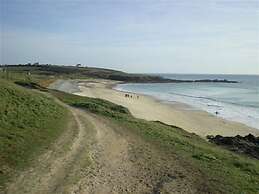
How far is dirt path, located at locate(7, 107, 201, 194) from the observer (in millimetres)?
12836

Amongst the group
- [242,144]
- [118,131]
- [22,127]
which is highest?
[22,127]

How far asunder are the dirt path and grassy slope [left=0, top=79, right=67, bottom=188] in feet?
1.69

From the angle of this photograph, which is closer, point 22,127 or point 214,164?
point 214,164

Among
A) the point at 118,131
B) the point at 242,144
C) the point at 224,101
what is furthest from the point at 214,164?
the point at 224,101

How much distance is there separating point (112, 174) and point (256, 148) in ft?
43.8

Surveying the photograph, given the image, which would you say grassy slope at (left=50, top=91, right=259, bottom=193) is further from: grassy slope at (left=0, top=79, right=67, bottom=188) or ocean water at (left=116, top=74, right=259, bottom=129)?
ocean water at (left=116, top=74, right=259, bottom=129)

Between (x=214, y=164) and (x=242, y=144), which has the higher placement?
(x=214, y=164)

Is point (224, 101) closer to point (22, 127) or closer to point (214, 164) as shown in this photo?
point (214, 164)

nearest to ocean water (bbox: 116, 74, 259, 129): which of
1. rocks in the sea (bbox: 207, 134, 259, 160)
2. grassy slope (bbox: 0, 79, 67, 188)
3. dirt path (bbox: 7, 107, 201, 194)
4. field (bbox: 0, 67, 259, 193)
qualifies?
rocks in the sea (bbox: 207, 134, 259, 160)

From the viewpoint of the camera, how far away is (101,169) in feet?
49.9

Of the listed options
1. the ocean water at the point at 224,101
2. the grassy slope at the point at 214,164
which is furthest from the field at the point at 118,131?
the ocean water at the point at 224,101

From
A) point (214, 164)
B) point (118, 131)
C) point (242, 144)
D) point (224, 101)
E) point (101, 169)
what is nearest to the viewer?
point (101, 169)

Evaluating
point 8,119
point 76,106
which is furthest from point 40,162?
point 76,106

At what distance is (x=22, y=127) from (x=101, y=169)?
5.68 m
